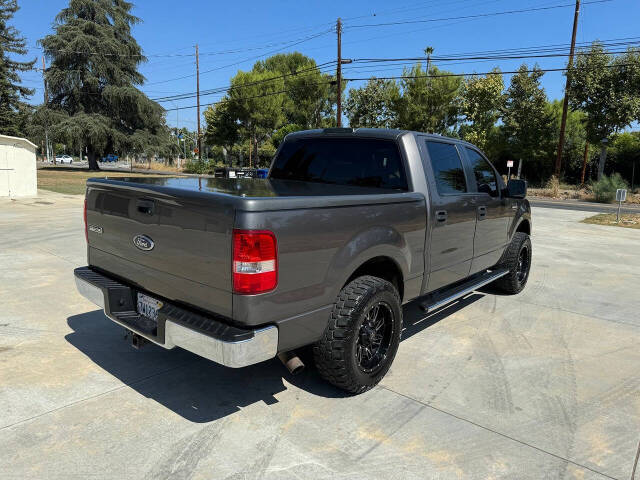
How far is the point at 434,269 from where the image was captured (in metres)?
4.03

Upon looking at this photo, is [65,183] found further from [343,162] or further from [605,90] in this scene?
[605,90]

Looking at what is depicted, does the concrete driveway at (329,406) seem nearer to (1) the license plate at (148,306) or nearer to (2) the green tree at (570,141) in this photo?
(1) the license plate at (148,306)

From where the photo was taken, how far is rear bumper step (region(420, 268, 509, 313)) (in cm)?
400

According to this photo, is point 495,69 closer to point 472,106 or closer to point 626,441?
point 472,106

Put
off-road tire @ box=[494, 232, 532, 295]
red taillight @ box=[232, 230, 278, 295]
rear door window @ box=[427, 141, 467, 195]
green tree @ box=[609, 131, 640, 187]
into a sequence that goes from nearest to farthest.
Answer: red taillight @ box=[232, 230, 278, 295] → rear door window @ box=[427, 141, 467, 195] → off-road tire @ box=[494, 232, 532, 295] → green tree @ box=[609, 131, 640, 187]

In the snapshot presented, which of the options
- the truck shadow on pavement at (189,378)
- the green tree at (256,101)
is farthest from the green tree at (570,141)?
the truck shadow on pavement at (189,378)

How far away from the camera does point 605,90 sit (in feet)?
84.3

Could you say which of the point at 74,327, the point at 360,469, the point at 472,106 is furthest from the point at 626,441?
the point at 472,106

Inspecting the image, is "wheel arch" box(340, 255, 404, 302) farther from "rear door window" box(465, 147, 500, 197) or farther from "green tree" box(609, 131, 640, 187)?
"green tree" box(609, 131, 640, 187)

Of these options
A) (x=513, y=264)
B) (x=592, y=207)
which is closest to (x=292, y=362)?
(x=513, y=264)

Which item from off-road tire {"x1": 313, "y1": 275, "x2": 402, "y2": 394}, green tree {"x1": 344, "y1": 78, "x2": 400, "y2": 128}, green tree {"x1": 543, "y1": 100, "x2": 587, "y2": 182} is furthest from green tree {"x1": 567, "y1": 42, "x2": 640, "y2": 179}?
off-road tire {"x1": 313, "y1": 275, "x2": 402, "y2": 394}

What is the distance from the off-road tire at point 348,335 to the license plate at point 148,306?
41.8 inches

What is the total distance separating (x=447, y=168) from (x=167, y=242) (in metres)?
2.69

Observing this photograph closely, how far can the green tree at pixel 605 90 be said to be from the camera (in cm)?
2502
